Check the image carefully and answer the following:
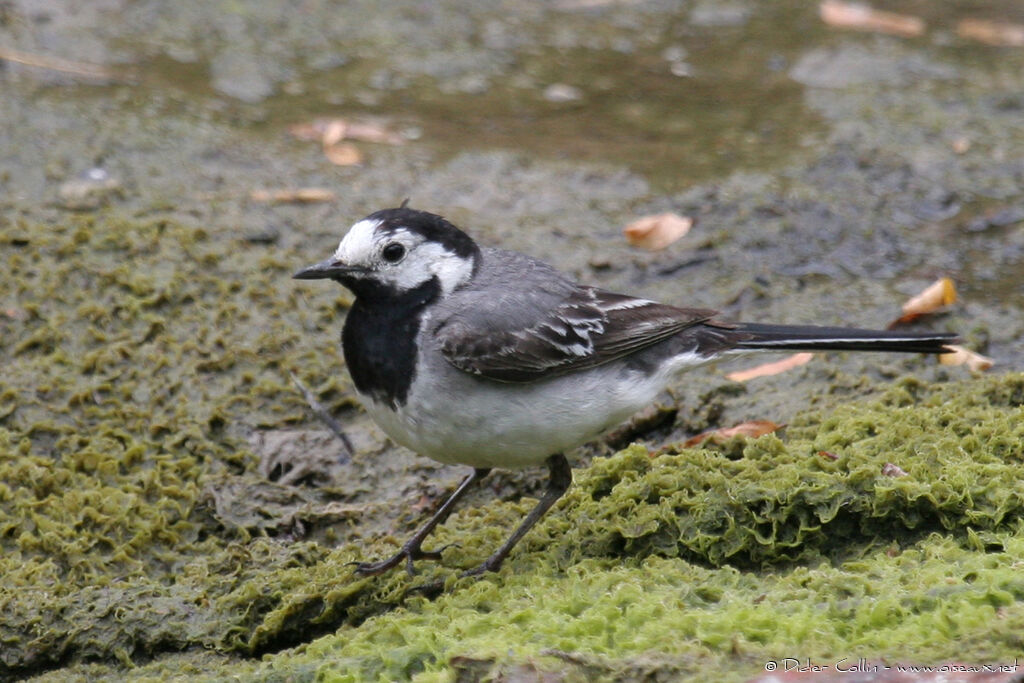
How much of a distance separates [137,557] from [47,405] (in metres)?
1.15

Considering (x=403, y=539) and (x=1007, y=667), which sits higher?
(x=1007, y=667)

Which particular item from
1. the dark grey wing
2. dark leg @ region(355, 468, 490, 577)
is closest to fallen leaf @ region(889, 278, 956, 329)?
the dark grey wing

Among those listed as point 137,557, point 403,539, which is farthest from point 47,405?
point 403,539

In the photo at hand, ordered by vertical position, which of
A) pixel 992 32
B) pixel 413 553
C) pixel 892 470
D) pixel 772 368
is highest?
pixel 892 470

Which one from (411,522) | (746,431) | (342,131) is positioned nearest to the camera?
(411,522)

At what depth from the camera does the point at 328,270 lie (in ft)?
15.5

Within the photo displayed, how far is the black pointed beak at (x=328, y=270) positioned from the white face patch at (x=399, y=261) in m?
0.02

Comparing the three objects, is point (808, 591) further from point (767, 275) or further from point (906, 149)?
point (906, 149)

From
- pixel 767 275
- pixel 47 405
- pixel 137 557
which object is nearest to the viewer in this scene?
pixel 137 557

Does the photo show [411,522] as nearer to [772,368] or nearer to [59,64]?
[772,368]

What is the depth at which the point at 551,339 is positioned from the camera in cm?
480

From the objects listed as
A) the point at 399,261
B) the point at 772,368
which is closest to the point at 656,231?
the point at 772,368

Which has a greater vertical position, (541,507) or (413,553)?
(541,507)

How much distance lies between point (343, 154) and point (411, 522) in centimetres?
376
